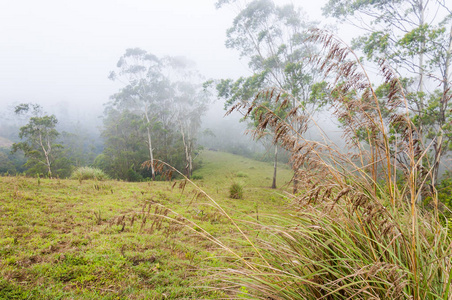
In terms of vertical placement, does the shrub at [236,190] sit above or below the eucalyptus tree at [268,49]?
below

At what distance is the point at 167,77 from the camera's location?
91.2ft

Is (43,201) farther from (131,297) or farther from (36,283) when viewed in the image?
(131,297)

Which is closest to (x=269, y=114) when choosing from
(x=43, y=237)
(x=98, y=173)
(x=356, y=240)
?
(x=356, y=240)

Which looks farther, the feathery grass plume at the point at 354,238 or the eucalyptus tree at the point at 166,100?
the eucalyptus tree at the point at 166,100

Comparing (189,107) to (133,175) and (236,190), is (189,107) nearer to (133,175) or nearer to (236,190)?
(133,175)

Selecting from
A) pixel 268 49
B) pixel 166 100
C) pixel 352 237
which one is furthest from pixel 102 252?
pixel 166 100

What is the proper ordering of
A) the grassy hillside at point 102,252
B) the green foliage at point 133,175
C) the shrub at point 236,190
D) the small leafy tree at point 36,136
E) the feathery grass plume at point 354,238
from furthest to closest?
the green foliage at point 133,175 → the small leafy tree at point 36,136 → the shrub at point 236,190 → the grassy hillside at point 102,252 → the feathery grass plume at point 354,238

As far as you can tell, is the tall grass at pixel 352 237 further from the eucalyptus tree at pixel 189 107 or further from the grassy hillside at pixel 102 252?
the eucalyptus tree at pixel 189 107

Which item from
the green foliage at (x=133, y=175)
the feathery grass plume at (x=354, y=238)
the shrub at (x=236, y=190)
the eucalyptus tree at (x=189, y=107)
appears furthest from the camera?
the eucalyptus tree at (x=189, y=107)

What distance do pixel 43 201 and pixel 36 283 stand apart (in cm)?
417

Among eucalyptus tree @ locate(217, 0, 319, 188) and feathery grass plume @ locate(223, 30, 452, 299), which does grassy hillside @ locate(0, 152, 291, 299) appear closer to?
feathery grass plume @ locate(223, 30, 452, 299)

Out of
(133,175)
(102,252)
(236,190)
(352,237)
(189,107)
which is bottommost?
(133,175)

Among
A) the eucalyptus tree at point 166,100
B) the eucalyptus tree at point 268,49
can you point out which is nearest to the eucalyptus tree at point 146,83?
the eucalyptus tree at point 166,100

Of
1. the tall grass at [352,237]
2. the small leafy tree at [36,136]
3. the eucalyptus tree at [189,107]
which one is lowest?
the small leafy tree at [36,136]
